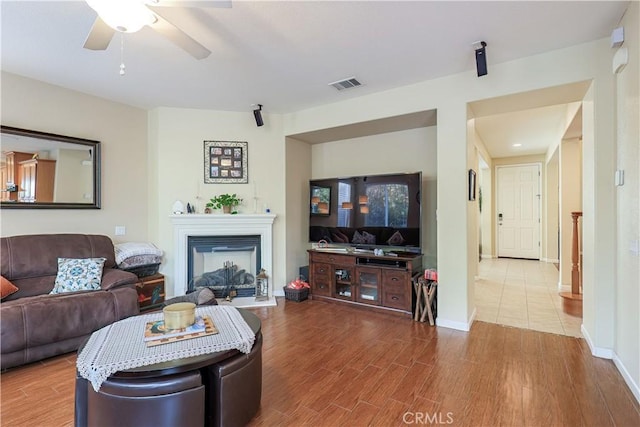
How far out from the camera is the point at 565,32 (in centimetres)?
242

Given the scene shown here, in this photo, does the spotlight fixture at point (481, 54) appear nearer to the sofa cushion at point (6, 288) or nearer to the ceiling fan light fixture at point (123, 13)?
the ceiling fan light fixture at point (123, 13)

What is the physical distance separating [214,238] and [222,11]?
2850 millimetres

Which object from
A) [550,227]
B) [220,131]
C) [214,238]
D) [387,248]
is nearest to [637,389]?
[387,248]

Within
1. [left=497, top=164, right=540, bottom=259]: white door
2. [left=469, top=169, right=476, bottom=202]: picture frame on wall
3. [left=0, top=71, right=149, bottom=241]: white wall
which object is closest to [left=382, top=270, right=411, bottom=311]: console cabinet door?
[left=469, top=169, right=476, bottom=202]: picture frame on wall

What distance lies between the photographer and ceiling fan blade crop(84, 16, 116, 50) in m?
1.86

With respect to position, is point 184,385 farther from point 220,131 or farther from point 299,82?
point 220,131

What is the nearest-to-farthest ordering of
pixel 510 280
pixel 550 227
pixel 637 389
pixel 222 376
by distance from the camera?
pixel 222 376 < pixel 637 389 < pixel 510 280 < pixel 550 227

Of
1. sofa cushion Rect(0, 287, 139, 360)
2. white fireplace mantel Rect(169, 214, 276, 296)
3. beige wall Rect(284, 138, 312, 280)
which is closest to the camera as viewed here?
sofa cushion Rect(0, 287, 139, 360)

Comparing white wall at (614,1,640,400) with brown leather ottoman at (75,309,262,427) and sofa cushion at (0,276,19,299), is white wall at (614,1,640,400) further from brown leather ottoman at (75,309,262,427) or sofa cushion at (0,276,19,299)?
sofa cushion at (0,276,19,299)

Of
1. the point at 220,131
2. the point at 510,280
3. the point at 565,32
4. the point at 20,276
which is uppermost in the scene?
the point at 565,32

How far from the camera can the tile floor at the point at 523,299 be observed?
3307 millimetres

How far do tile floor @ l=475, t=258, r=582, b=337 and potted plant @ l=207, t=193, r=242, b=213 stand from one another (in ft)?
11.1

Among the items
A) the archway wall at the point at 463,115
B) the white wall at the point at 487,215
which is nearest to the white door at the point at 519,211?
the white wall at the point at 487,215

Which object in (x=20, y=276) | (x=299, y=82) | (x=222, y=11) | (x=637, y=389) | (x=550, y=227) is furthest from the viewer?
(x=550, y=227)
